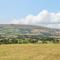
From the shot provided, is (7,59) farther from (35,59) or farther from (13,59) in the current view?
(35,59)

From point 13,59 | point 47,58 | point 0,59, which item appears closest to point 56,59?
point 47,58

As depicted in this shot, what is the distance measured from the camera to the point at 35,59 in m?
35.9

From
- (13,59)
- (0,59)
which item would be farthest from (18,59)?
(0,59)

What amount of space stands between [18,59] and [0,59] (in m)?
3.55

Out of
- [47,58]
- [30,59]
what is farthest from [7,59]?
[47,58]

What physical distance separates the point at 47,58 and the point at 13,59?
635 cm

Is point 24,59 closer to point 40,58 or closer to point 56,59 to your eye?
point 40,58

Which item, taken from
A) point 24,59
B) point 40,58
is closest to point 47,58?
point 40,58

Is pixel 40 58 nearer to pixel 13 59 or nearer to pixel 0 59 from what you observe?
pixel 13 59

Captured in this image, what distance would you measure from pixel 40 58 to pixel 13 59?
16.4 ft

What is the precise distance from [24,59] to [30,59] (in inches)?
46.0

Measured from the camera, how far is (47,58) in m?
37.0

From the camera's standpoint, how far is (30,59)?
36.1 meters

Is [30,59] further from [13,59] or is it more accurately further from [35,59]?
[13,59]
